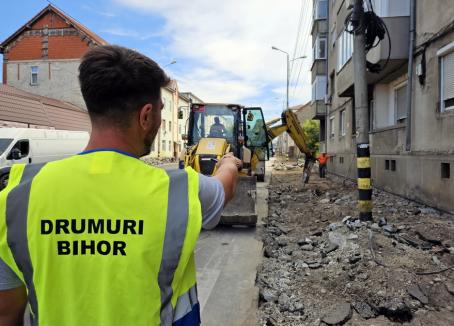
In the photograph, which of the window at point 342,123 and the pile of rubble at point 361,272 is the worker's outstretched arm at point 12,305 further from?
the window at point 342,123

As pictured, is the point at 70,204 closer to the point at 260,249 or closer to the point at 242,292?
the point at 242,292

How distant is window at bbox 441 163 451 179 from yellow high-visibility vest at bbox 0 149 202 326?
8.31 m

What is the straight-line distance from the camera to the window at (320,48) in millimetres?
25525

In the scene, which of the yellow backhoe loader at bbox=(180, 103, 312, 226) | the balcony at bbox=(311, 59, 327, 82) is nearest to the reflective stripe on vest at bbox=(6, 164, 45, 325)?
the yellow backhoe loader at bbox=(180, 103, 312, 226)

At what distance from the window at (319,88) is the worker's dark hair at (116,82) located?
25354mm

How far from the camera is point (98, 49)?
127 cm

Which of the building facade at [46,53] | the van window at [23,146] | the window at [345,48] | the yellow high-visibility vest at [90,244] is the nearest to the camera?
the yellow high-visibility vest at [90,244]

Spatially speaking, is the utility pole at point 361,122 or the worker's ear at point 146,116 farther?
the utility pole at point 361,122

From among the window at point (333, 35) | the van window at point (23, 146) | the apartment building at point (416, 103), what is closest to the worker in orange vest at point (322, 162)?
the apartment building at point (416, 103)

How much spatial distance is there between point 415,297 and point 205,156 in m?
5.26

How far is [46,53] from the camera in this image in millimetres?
32781

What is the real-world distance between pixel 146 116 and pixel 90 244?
17.9 inches

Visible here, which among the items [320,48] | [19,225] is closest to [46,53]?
[320,48]

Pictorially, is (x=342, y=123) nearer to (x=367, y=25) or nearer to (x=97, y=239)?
(x=367, y=25)
